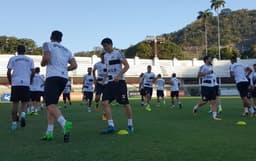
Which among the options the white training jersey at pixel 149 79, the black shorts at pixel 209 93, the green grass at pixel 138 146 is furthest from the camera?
the white training jersey at pixel 149 79

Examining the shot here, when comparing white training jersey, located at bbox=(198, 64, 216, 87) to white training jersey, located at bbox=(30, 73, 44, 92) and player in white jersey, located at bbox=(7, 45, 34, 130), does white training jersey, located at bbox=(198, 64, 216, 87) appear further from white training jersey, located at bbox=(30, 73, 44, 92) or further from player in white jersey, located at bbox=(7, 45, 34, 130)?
white training jersey, located at bbox=(30, 73, 44, 92)

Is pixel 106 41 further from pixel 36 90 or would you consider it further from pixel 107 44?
pixel 36 90

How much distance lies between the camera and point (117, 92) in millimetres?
9211

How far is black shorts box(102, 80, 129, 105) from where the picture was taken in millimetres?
9148

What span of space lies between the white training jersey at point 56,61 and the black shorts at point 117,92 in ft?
5.19

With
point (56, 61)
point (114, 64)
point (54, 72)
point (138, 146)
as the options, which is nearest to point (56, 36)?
point (56, 61)

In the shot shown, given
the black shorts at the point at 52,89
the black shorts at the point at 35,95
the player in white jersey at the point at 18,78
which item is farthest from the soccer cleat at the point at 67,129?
the black shorts at the point at 35,95

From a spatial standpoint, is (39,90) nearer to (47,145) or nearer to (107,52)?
(107,52)

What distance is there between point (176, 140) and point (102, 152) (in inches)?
74.5

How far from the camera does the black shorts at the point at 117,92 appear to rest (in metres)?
9.15

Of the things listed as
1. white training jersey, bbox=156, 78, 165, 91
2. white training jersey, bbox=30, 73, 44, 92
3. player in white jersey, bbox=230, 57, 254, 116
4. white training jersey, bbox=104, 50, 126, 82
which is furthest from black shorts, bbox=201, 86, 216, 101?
white training jersey, bbox=156, 78, 165, 91

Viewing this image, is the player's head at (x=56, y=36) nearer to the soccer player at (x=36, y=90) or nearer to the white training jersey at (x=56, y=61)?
the white training jersey at (x=56, y=61)

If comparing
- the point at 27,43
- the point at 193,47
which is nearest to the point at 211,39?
the point at 193,47

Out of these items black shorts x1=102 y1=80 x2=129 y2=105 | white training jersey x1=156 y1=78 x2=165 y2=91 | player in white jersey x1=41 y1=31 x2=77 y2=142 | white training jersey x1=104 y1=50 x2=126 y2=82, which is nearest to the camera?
player in white jersey x1=41 y1=31 x2=77 y2=142
